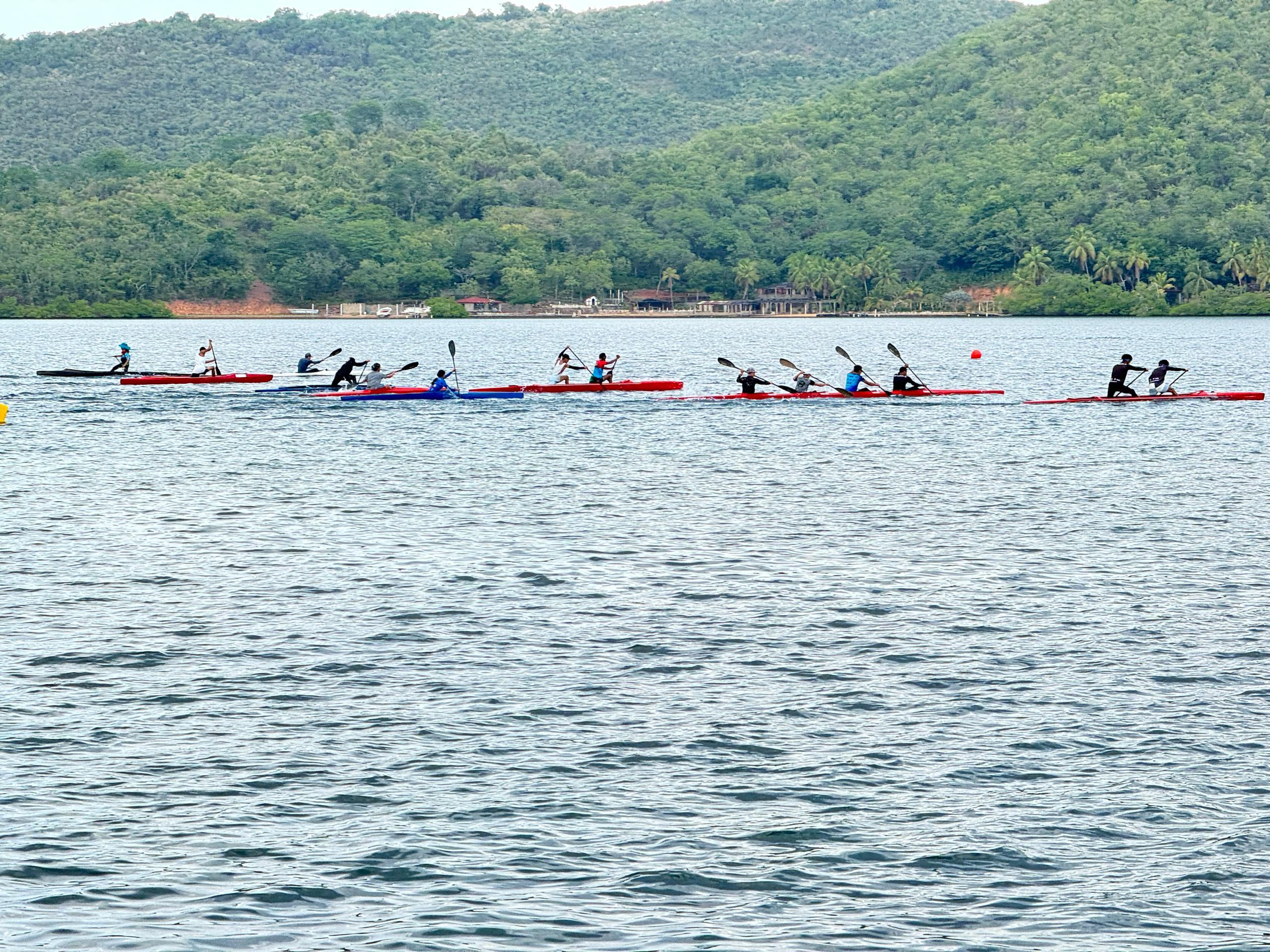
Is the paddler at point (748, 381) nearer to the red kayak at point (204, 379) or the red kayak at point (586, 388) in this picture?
the red kayak at point (586, 388)

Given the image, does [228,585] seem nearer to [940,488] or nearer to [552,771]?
[552,771]

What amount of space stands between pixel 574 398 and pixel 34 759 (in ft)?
184

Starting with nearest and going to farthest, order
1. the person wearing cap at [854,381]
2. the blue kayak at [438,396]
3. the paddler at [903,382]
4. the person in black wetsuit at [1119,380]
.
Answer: the person in black wetsuit at [1119,380]
the person wearing cap at [854,381]
the paddler at [903,382]
the blue kayak at [438,396]

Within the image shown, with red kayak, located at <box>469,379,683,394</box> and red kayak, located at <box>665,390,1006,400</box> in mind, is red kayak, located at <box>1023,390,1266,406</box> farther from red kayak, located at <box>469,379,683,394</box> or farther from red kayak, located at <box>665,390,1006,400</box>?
red kayak, located at <box>469,379,683,394</box>

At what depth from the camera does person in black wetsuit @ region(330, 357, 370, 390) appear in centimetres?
6944

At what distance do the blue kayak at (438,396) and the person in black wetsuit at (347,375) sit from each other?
25.7 inches

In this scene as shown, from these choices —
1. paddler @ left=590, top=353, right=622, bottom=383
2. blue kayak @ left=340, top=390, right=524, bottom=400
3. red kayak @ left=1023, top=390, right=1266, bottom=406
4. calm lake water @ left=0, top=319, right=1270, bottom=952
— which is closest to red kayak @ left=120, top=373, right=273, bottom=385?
blue kayak @ left=340, top=390, right=524, bottom=400

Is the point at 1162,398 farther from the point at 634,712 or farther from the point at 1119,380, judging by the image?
the point at 634,712

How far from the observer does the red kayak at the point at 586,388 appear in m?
73.6

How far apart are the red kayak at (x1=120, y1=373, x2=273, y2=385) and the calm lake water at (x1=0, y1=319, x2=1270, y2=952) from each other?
26.2 meters

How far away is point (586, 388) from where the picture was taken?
74000mm

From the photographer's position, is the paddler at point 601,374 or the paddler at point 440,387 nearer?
the paddler at point 440,387

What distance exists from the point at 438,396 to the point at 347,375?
192 inches


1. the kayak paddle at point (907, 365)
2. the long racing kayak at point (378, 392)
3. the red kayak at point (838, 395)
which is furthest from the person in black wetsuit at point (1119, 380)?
the long racing kayak at point (378, 392)
